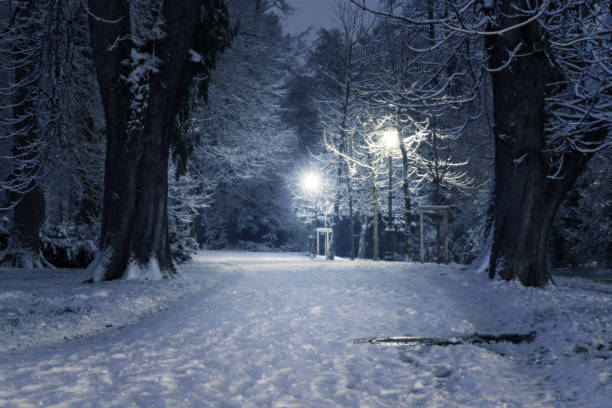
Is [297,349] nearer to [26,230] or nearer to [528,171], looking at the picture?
[528,171]

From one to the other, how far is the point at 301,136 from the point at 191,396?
106 feet

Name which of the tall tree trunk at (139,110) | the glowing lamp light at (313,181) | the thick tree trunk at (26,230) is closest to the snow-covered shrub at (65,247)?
the thick tree trunk at (26,230)

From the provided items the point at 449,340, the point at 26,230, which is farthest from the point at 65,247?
the point at 449,340

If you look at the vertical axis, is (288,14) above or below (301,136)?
above

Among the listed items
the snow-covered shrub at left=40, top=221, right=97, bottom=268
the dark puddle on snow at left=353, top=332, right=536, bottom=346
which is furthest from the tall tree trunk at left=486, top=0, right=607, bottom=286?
the snow-covered shrub at left=40, top=221, right=97, bottom=268

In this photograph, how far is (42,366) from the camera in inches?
149

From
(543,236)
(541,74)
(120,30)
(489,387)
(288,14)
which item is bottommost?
(489,387)

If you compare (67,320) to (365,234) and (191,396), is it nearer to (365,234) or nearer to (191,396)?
(191,396)

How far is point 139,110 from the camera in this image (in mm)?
9672

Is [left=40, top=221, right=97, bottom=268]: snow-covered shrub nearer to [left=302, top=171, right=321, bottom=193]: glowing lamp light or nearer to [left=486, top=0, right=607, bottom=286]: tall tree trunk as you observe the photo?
[left=302, top=171, right=321, bottom=193]: glowing lamp light

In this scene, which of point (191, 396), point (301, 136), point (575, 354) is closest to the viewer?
point (191, 396)

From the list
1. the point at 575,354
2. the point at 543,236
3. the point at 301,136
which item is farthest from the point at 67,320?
the point at 301,136

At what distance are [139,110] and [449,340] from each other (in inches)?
314

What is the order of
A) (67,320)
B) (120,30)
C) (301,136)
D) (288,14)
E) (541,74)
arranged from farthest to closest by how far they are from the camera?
(301,136) < (288,14) < (120,30) < (541,74) < (67,320)
